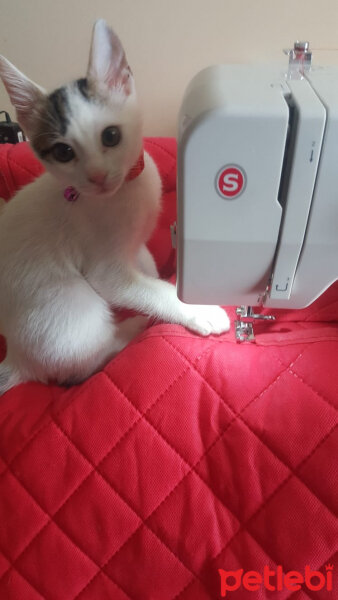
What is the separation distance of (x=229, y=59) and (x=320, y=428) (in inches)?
44.0

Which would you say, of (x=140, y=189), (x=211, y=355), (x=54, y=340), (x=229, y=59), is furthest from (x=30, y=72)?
(x=211, y=355)

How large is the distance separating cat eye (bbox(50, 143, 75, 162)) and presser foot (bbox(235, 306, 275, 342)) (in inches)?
16.3

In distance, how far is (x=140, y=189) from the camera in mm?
865

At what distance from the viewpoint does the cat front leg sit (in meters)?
0.79

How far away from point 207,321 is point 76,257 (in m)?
0.33

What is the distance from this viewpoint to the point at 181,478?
24.7 inches

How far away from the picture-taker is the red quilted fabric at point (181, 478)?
59 centimetres

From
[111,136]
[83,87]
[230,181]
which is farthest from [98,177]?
[230,181]

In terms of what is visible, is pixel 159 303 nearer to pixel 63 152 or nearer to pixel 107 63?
pixel 63 152

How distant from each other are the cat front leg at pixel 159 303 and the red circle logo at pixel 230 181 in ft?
1.14

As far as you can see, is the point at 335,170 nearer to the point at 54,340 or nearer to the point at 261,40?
the point at 54,340

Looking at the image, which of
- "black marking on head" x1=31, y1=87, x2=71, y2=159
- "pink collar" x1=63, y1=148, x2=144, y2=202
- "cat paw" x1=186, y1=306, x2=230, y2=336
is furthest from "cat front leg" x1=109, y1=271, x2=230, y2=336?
"black marking on head" x1=31, y1=87, x2=71, y2=159

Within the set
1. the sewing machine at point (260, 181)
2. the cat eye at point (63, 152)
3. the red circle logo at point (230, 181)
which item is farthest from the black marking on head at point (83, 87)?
the red circle logo at point (230, 181)

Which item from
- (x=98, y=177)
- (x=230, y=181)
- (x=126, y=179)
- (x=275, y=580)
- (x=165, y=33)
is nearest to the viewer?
(x=230, y=181)
